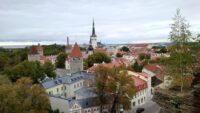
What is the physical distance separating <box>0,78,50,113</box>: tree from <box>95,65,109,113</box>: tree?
709 centimetres

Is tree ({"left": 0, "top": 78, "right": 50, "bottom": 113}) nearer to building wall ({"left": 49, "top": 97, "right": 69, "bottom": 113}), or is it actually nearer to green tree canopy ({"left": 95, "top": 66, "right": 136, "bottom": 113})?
building wall ({"left": 49, "top": 97, "right": 69, "bottom": 113})

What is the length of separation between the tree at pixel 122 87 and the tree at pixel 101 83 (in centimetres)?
102

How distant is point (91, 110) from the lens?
37.2m

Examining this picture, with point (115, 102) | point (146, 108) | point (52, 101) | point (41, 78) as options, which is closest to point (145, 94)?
point (146, 108)

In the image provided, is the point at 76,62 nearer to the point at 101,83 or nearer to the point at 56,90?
the point at 56,90

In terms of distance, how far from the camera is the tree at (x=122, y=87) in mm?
34750

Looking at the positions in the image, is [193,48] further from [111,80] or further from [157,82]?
[157,82]

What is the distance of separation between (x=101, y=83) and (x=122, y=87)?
2790mm

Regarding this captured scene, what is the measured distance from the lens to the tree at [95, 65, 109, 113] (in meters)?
36.2

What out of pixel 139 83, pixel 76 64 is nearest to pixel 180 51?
pixel 139 83

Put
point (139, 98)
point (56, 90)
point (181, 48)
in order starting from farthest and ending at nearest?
point (56, 90), point (139, 98), point (181, 48)

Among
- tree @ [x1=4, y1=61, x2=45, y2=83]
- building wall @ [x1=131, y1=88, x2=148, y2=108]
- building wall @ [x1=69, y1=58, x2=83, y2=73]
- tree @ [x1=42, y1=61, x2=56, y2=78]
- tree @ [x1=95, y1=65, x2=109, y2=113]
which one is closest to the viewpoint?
tree @ [x1=95, y1=65, x2=109, y2=113]

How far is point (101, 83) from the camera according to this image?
1422 inches

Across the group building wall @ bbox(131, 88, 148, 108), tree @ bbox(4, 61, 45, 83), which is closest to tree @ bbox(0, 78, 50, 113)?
building wall @ bbox(131, 88, 148, 108)
